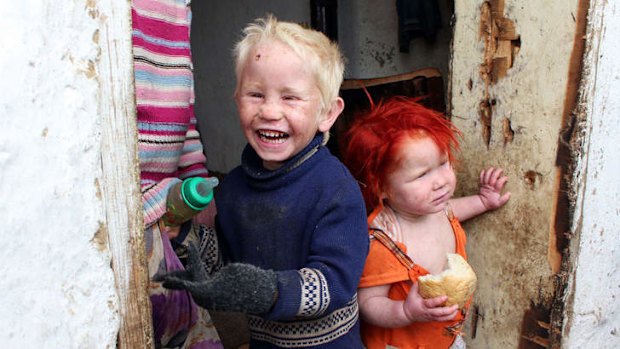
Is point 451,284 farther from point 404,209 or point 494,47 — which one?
point 494,47

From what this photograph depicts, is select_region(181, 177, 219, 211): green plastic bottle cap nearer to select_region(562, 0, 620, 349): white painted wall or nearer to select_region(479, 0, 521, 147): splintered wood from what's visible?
select_region(479, 0, 521, 147): splintered wood

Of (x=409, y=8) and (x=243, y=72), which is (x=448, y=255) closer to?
(x=243, y=72)

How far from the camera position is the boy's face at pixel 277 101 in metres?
1.70

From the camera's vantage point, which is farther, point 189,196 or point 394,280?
point 394,280

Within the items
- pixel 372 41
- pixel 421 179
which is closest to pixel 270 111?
pixel 421 179

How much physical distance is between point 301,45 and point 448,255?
83cm

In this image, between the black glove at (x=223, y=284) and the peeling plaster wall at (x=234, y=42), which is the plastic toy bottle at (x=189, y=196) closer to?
the black glove at (x=223, y=284)

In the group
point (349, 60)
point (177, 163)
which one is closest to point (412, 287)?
point (177, 163)

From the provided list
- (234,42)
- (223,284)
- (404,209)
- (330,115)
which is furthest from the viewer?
(234,42)

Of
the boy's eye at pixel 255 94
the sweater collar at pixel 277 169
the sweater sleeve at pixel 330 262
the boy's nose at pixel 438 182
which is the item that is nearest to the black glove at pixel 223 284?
the sweater sleeve at pixel 330 262

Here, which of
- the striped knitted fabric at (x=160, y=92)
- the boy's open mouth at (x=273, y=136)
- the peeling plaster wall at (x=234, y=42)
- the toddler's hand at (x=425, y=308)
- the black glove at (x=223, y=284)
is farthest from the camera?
the peeling plaster wall at (x=234, y=42)

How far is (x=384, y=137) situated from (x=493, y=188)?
0.46 metres

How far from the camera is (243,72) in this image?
177 cm

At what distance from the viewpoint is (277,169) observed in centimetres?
176
